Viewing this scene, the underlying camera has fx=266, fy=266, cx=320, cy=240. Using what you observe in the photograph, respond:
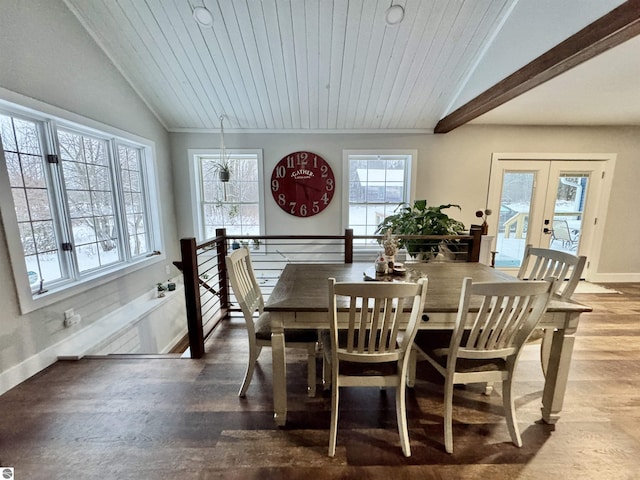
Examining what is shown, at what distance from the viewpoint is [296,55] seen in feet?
8.68

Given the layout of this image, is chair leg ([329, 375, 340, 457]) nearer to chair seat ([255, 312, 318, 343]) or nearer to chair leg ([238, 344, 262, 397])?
chair seat ([255, 312, 318, 343])

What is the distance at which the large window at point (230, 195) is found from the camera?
4.06 m

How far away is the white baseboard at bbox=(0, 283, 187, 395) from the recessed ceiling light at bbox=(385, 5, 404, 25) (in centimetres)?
→ 378

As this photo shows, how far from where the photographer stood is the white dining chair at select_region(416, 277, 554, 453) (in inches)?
48.2

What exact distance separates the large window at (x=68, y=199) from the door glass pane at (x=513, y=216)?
16.9 ft

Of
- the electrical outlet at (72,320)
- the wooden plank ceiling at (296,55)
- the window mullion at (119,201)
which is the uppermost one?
the wooden plank ceiling at (296,55)

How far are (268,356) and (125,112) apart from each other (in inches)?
123

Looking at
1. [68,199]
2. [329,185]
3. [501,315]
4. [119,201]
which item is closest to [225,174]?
[119,201]

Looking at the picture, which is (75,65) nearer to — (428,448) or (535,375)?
(428,448)

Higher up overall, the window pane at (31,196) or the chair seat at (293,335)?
the window pane at (31,196)

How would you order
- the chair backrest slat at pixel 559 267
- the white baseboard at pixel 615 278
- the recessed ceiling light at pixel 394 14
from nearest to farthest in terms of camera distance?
the chair backrest slat at pixel 559 267 → the recessed ceiling light at pixel 394 14 → the white baseboard at pixel 615 278

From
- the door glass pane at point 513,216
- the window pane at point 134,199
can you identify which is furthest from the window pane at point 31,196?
the door glass pane at point 513,216

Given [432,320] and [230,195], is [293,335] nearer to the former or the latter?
[432,320]

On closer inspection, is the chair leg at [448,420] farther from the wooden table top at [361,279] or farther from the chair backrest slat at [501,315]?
the wooden table top at [361,279]
